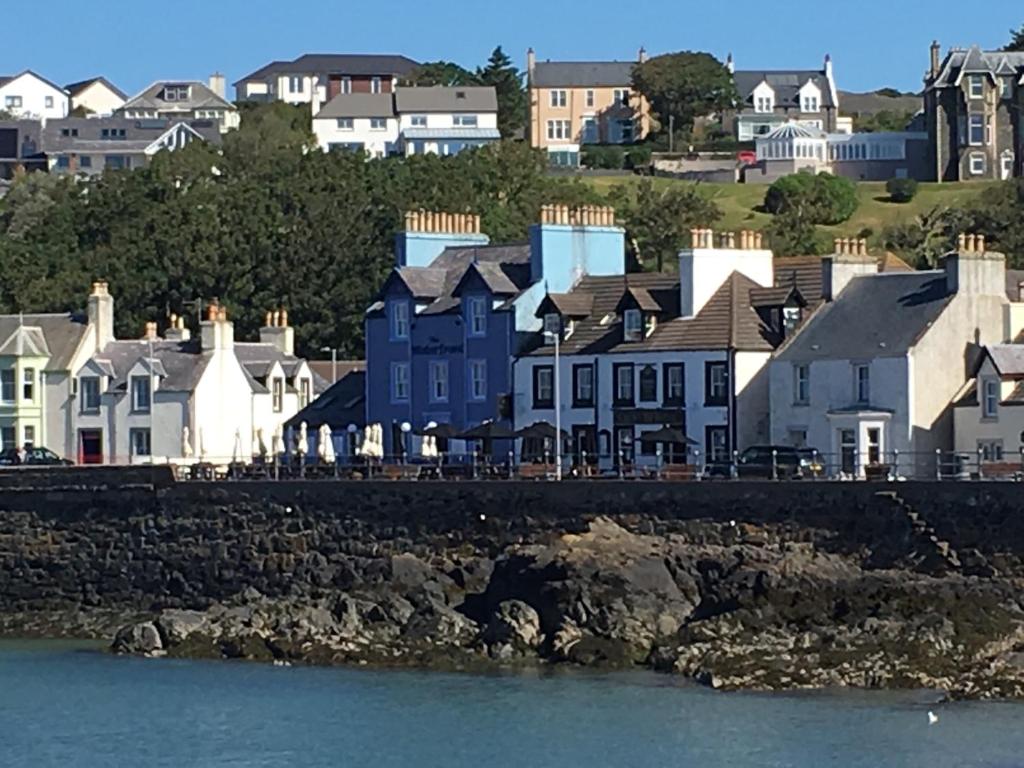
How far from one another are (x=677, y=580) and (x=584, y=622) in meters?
2.33

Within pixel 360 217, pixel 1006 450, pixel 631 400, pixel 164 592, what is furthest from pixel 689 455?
pixel 360 217

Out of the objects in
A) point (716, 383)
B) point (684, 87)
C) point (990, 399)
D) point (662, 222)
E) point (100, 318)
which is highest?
point (684, 87)

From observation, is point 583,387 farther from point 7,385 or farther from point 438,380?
point 7,385

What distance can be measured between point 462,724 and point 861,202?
86.6 metres

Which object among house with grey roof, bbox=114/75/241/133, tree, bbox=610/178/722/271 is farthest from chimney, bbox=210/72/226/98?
tree, bbox=610/178/722/271

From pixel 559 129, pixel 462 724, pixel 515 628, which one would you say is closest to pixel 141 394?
pixel 515 628

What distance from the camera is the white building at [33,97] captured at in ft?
645

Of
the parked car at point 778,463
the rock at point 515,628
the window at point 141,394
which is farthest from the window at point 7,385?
the rock at point 515,628

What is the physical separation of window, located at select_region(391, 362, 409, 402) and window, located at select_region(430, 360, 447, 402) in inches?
39.1

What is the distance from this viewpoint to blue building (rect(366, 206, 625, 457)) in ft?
229

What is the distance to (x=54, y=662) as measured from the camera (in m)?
58.0

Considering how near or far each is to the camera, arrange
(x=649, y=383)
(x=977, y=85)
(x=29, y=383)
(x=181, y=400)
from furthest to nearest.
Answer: (x=977, y=85) → (x=29, y=383) → (x=181, y=400) → (x=649, y=383)

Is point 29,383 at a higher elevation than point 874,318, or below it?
below

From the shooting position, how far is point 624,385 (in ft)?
218
